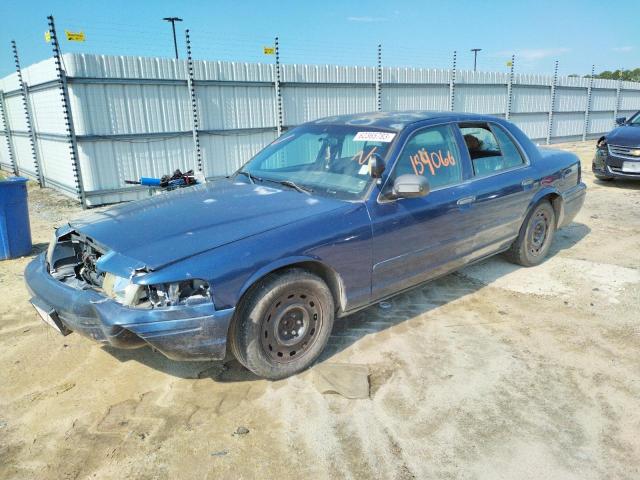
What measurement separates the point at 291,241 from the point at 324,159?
118 cm

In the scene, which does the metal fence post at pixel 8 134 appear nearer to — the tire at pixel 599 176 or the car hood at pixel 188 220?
the car hood at pixel 188 220

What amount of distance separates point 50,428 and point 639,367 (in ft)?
12.5

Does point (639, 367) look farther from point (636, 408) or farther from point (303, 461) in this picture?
point (303, 461)

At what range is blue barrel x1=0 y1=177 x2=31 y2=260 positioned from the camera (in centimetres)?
567

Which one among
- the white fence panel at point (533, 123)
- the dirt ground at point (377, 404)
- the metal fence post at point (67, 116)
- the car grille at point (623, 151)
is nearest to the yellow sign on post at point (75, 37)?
the metal fence post at point (67, 116)

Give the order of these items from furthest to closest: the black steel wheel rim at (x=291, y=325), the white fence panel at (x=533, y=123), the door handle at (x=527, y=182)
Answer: the white fence panel at (x=533, y=123), the door handle at (x=527, y=182), the black steel wheel rim at (x=291, y=325)

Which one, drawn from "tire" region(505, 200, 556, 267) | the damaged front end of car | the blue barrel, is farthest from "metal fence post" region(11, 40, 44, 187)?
"tire" region(505, 200, 556, 267)

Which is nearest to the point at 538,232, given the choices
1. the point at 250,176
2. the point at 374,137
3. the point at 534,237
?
the point at 534,237

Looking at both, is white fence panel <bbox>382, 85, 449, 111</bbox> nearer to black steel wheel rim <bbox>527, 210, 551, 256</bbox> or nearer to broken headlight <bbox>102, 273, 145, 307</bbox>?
black steel wheel rim <bbox>527, 210, 551, 256</bbox>

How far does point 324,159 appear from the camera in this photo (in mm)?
3943

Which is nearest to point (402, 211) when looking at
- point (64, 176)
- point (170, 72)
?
point (170, 72)

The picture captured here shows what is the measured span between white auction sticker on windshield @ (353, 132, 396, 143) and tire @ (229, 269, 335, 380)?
1.29 m

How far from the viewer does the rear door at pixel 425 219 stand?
3514mm

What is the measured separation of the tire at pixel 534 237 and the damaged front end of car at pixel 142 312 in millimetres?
3547
